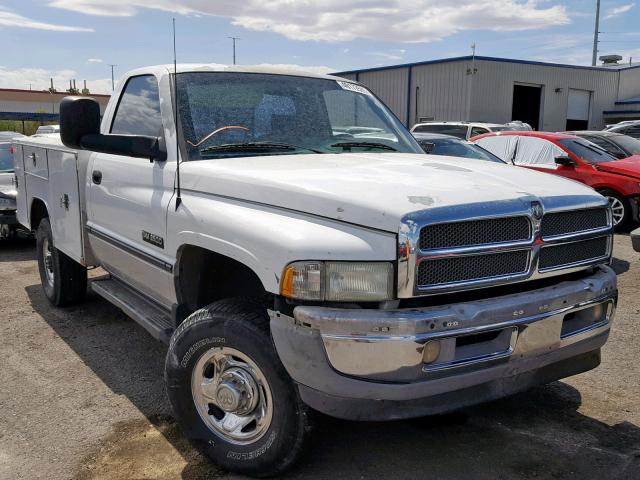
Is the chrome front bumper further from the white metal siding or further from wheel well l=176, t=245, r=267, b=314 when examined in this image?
the white metal siding

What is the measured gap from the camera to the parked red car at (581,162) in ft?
32.8

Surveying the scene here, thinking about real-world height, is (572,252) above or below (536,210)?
below

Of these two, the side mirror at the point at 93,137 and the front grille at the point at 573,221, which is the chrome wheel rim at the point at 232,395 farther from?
the front grille at the point at 573,221

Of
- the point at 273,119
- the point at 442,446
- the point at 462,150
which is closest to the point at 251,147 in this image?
the point at 273,119

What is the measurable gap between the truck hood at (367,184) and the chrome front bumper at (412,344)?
1.32ft

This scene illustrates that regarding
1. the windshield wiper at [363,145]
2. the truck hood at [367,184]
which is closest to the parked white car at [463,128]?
the windshield wiper at [363,145]

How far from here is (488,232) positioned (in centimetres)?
268

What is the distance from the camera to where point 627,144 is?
13.1m

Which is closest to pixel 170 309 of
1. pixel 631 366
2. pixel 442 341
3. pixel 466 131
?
pixel 442 341

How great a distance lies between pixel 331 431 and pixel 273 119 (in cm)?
188

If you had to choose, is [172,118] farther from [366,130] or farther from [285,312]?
[285,312]

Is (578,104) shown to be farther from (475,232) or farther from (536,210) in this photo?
(475,232)

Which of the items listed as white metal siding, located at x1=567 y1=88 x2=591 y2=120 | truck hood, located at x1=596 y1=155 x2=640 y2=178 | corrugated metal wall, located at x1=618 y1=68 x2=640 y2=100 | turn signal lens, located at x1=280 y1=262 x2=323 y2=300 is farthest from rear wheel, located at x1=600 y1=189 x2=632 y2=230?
corrugated metal wall, located at x1=618 y1=68 x2=640 y2=100

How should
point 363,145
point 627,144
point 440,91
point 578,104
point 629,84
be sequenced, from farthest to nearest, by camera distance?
point 629,84 → point 578,104 → point 440,91 → point 627,144 → point 363,145
